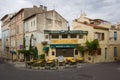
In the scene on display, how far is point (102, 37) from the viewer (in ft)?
140

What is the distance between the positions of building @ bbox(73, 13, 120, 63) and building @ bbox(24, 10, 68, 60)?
310cm

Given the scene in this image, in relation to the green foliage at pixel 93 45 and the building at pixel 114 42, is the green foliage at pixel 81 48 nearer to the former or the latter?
the green foliage at pixel 93 45

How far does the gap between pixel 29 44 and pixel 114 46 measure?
15692mm

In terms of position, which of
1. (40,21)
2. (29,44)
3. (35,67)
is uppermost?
(40,21)

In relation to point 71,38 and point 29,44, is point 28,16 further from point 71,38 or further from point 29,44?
point 71,38

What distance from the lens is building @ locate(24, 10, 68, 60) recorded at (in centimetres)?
4275

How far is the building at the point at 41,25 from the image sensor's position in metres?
42.8

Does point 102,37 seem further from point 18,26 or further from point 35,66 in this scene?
point 18,26

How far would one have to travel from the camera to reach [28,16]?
48.9 m

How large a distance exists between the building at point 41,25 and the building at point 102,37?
10.2 ft

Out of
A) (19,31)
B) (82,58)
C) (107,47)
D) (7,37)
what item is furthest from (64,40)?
(7,37)

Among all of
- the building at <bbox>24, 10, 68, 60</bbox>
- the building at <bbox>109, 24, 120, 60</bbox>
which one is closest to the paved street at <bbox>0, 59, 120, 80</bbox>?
the building at <bbox>24, 10, 68, 60</bbox>

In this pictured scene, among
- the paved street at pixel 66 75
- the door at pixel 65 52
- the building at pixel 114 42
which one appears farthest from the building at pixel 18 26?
the paved street at pixel 66 75

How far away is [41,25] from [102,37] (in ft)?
35.4
